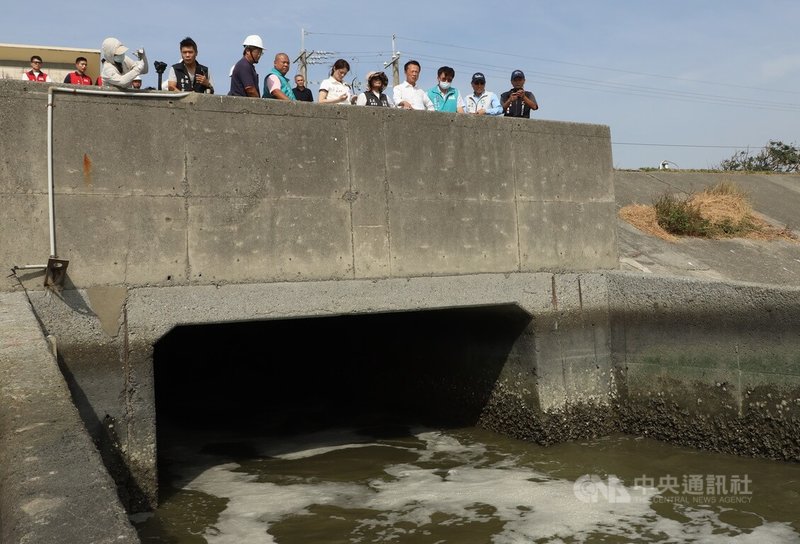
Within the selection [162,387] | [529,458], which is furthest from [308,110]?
[162,387]

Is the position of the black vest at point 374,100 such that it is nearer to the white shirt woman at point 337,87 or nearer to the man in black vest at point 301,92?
the white shirt woman at point 337,87

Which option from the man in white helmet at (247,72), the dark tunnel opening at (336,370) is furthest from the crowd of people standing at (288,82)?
the dark tunnel opening at (336,370)

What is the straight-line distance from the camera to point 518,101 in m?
9.07

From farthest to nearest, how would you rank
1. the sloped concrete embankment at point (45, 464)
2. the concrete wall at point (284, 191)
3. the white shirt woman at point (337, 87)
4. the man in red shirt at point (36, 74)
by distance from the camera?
the man in red shirt at point (36, 74) < the white shirt woman at point (337, 87) < the concrete wall at point (284, 191) < the sloped concrete embankment at point (45, 464)

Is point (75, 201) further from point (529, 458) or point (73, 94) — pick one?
point (529, 458)

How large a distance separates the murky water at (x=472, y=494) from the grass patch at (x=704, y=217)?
4.19 m

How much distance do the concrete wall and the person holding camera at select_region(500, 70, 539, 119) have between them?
1.99 ft

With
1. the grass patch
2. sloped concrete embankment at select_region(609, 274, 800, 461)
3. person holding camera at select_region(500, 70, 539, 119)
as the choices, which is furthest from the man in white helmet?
the grass patch

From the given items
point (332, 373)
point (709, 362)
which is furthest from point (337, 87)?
point (332, 373)

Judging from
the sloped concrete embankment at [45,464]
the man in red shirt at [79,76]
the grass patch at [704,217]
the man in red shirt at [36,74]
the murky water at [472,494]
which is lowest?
the murky water at [472,494]

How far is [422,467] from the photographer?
786 cm

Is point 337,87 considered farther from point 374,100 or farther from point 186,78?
point 186,78

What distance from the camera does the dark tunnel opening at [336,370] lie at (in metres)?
9.16

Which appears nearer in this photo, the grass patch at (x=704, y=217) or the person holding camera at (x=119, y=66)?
the person holding camera at (x=119, y=66)
